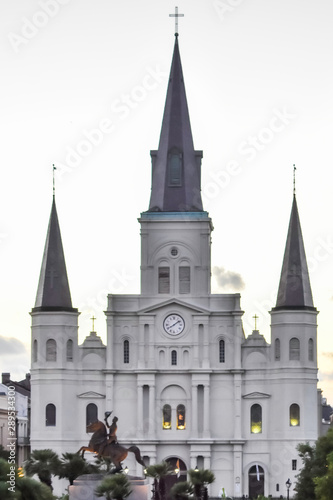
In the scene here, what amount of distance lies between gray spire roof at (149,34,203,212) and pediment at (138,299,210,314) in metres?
7.10

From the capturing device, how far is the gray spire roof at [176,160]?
121m

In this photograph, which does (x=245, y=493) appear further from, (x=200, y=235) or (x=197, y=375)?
(x=200, y=235)

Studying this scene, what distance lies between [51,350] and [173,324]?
29.2 feet

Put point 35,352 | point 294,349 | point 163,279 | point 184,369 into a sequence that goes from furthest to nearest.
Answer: point 163,279 → point 35,352 → point 184,369 → point 294,349

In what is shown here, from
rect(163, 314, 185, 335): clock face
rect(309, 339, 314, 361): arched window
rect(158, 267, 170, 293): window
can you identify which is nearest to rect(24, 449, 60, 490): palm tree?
rect(163, 314, 185, 335): clock face

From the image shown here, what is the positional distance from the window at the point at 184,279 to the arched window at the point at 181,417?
840 cm

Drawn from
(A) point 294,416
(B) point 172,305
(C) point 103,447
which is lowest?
(C) point 103,447

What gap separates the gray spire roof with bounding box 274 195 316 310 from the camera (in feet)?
386

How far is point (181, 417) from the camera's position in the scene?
117688 millimetres

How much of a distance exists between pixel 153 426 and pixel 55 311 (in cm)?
1074

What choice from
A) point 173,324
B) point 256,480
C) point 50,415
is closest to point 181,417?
point 173,324

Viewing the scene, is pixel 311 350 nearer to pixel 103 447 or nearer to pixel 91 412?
pixel 91 412

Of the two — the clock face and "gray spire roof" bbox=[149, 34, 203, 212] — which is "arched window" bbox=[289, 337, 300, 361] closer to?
the clock face

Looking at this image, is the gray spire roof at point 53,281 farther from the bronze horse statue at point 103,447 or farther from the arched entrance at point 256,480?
the bronze horse statue at point 103,447
